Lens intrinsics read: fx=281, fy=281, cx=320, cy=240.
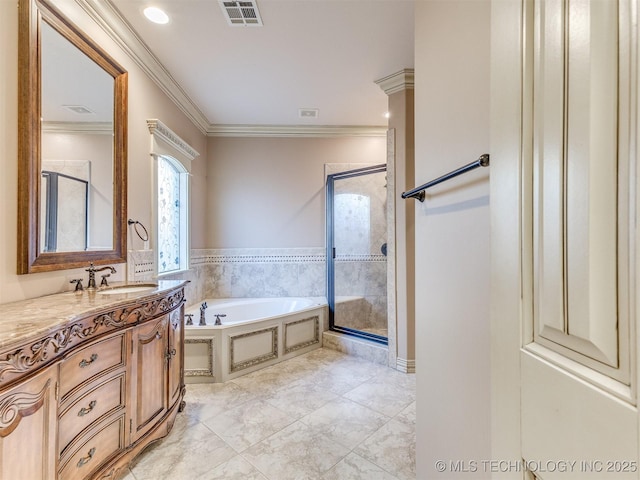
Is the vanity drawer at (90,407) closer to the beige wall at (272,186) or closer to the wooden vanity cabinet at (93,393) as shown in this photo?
the wooden vanity cabinet at (93,393)

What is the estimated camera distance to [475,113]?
82cm

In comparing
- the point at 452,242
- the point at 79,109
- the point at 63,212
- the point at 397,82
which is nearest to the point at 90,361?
the point at 63,212

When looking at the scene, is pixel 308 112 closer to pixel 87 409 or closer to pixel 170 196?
pixel 170 196

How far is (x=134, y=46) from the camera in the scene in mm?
2057

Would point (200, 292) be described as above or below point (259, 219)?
below

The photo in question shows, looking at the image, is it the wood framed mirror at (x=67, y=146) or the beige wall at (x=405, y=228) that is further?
the beige wall at (x=405, y=228)

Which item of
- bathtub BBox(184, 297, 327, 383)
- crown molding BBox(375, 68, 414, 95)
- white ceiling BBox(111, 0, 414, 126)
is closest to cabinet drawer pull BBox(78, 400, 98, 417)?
bathtub BBox(184, 297, 327, 383)

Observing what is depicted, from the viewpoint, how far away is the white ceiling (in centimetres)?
A: 183

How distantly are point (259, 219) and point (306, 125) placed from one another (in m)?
→ 1.36

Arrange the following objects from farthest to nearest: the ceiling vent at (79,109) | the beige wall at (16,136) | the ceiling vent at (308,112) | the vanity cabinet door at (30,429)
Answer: the ceiling vent at (308,112), the ceiling vent at (79,109), the beige wall at (16,136), the vanity cabinet door at (30,429)

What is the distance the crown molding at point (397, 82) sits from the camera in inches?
98.3

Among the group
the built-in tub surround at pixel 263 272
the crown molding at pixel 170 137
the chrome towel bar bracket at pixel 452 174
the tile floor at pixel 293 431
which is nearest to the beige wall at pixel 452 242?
the chrome towel bar bracket at pixel 452 174

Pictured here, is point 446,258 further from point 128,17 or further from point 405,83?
point 128,17

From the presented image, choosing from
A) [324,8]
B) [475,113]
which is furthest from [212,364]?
[324,8]
